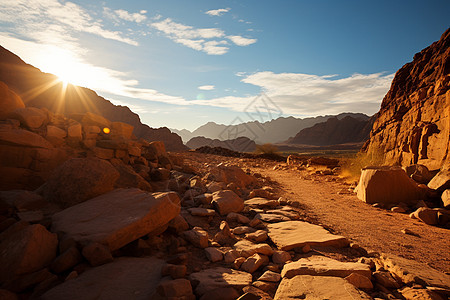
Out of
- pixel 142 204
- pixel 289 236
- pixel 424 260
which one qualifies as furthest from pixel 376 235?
pixel 142 204

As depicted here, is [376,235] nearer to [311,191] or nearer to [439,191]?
[439,191]

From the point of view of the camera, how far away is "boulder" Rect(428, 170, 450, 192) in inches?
204

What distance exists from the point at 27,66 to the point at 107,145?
141 ft

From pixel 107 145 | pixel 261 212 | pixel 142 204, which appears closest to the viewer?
pixel 142 204

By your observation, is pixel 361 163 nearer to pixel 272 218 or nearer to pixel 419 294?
pixel 272 218

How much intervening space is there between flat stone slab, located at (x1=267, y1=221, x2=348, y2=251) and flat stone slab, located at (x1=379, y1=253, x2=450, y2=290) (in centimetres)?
58

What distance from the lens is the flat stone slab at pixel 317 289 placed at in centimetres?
207

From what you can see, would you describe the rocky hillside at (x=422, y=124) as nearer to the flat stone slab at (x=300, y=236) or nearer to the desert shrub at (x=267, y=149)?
the flat stone slab at (x=300, y=236)

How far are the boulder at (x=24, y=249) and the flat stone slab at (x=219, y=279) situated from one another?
1.55 meters

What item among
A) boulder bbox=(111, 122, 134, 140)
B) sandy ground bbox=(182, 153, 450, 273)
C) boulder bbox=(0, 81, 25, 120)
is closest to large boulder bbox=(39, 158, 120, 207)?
boulder bbox=(0, 81, 25, 120)

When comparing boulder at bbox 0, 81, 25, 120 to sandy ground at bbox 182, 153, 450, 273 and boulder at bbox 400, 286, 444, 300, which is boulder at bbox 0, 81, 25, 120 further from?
boulder at bbox 400, 286, 444, 300

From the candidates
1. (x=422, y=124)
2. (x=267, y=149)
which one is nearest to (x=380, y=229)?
(x=422, y=124)

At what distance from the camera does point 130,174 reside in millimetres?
5164

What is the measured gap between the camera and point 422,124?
7.55 meters
